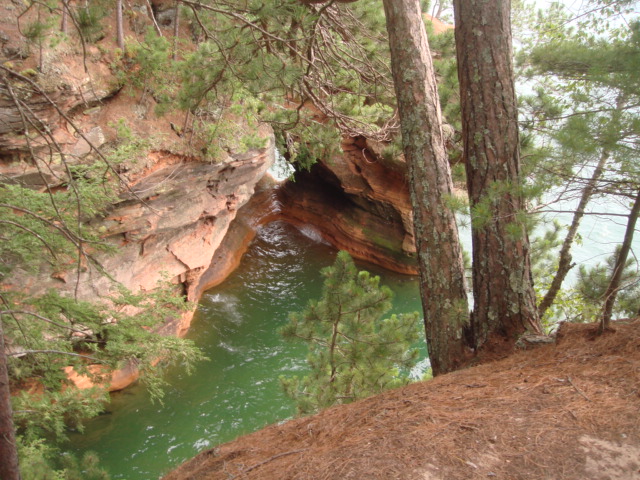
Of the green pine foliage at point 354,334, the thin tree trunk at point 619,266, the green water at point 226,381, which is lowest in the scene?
the green water at point 226,381

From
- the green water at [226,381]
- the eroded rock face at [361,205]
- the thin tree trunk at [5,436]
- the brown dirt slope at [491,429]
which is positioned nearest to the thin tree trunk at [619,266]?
the brown dirt slope at [491,429]

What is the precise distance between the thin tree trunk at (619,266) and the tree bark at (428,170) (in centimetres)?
96

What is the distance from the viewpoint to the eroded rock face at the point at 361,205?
11484 millimetres

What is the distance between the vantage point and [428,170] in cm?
344

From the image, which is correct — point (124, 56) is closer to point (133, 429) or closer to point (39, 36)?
point (39, 36)

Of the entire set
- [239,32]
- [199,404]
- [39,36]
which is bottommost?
[199,404]

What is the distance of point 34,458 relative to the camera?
4031 mm

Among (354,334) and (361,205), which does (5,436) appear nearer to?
(354,334)

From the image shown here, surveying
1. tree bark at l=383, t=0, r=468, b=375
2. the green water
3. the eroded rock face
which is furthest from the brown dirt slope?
Result: the eroded rock face

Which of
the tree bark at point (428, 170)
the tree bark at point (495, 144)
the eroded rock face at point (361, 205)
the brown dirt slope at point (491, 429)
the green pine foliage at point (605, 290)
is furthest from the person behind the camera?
the eroded rock face at point (361, 205)

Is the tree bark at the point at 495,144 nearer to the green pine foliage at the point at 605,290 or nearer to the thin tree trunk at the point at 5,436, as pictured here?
the green pine foliage at the point at 605,290

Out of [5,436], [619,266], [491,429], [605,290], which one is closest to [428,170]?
[619,266]

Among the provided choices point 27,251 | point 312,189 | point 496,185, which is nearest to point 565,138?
point 496,185

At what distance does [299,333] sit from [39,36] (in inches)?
161
